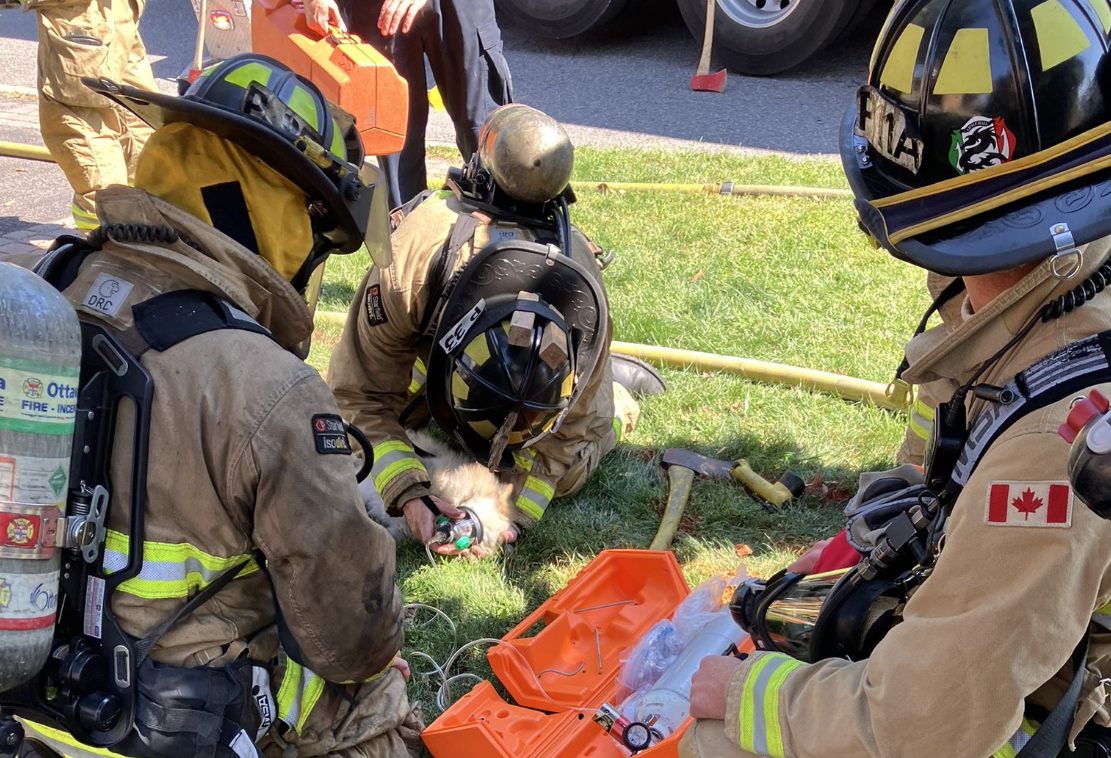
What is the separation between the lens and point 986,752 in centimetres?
181

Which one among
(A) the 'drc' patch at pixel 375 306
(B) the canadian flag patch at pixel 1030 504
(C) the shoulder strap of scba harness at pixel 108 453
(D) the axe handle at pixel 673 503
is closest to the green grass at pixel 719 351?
(D) the axe handle at pixel 673 503

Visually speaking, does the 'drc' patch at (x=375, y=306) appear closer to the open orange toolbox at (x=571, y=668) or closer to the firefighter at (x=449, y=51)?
the open orange toolbox at (x=571, y=668)

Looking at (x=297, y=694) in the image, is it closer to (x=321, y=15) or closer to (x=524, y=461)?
(x=524, y=461)

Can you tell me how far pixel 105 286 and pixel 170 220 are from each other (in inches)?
9.0

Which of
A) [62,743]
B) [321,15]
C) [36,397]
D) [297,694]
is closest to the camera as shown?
[36,397]

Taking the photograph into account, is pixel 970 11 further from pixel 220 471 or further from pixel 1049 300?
pixel 220 471

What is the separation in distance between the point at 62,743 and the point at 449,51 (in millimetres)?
4323

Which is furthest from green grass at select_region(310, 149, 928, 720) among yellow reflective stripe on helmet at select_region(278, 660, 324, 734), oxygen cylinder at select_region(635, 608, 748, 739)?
yellow reflective stripe on helmet at select_region(278, 660, 324, 734)

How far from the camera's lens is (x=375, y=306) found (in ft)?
12.9

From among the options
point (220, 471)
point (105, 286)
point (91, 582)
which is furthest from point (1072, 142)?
A: point (91, 582)

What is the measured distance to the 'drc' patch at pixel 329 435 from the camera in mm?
2256

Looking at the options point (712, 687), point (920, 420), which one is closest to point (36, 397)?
point (712, 687)

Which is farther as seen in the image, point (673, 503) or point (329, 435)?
point (673, 503)

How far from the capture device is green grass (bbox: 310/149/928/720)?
4.04m
